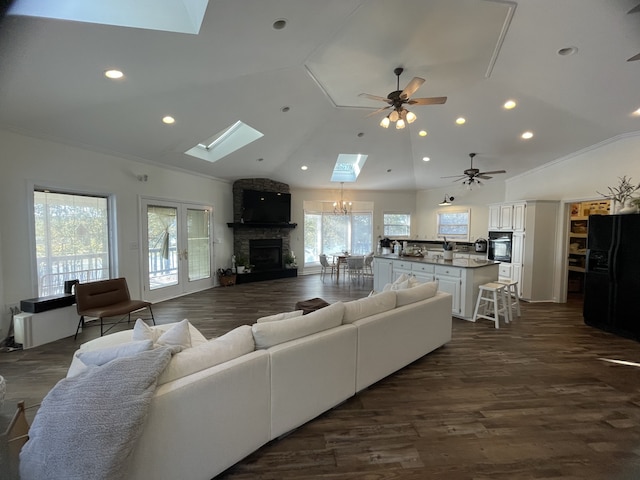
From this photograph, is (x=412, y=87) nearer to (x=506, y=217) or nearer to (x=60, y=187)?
(x=506, y=217)

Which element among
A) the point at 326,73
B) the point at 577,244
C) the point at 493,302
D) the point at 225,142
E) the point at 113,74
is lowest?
the point at 493,302

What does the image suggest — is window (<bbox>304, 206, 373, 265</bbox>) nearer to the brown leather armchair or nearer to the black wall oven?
the black wall oven

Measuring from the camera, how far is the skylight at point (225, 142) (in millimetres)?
5883

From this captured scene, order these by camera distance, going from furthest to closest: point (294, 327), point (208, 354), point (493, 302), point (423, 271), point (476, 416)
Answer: point (423, 271)
point (493, 302)
point (476, 416)
point (294, 327)
point (208, 354)

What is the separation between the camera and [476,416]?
7.77 feet

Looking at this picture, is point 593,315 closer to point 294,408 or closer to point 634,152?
point 634,152

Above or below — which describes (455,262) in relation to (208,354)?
above

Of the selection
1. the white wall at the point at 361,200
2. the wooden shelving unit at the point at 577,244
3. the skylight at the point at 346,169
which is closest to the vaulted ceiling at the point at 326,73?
the wooden shelving unit at the point at 577,244

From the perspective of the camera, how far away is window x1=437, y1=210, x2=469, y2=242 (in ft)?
28.5

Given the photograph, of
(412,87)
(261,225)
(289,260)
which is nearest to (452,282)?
(412,87)

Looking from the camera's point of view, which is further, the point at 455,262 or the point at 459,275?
the point at 455,262

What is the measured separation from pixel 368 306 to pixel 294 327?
917 millimetres

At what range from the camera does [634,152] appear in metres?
4.77

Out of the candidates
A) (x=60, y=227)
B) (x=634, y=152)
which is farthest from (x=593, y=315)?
(x=60, y=227)
